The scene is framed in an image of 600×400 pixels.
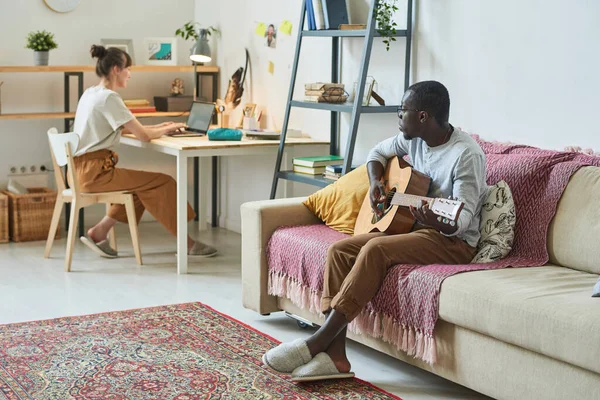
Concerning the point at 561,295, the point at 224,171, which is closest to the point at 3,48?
the point at 224,171

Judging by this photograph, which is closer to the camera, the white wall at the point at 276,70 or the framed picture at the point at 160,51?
the white wall at the point at 276,70

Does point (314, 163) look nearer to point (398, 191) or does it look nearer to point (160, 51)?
point (398, 191)

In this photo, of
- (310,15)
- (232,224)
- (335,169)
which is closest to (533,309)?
(335,169)

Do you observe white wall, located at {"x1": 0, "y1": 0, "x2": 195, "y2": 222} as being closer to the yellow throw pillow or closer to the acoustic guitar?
the yellow throw pillow

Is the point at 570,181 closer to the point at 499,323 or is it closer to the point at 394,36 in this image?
the point at 499,323

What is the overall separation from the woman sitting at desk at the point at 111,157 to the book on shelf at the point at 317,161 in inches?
31.1

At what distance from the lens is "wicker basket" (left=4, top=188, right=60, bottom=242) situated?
5.60 m

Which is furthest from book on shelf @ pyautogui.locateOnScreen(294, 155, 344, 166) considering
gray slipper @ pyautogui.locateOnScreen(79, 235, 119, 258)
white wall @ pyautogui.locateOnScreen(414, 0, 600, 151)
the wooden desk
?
gray slipper @ pyautogui.locateOnScreen(79, 235, 119, 258)

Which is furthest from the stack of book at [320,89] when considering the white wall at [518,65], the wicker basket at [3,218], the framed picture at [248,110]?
the wicker basket at [3,218]

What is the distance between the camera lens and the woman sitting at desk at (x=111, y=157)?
496 cm

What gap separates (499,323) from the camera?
279 cm

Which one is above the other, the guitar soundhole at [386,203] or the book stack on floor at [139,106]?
the book stack on floor at [139,106]

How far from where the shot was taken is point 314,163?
15.6ft

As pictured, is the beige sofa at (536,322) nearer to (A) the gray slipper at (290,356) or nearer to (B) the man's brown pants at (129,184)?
(A) the gray slipper at (290,356)
